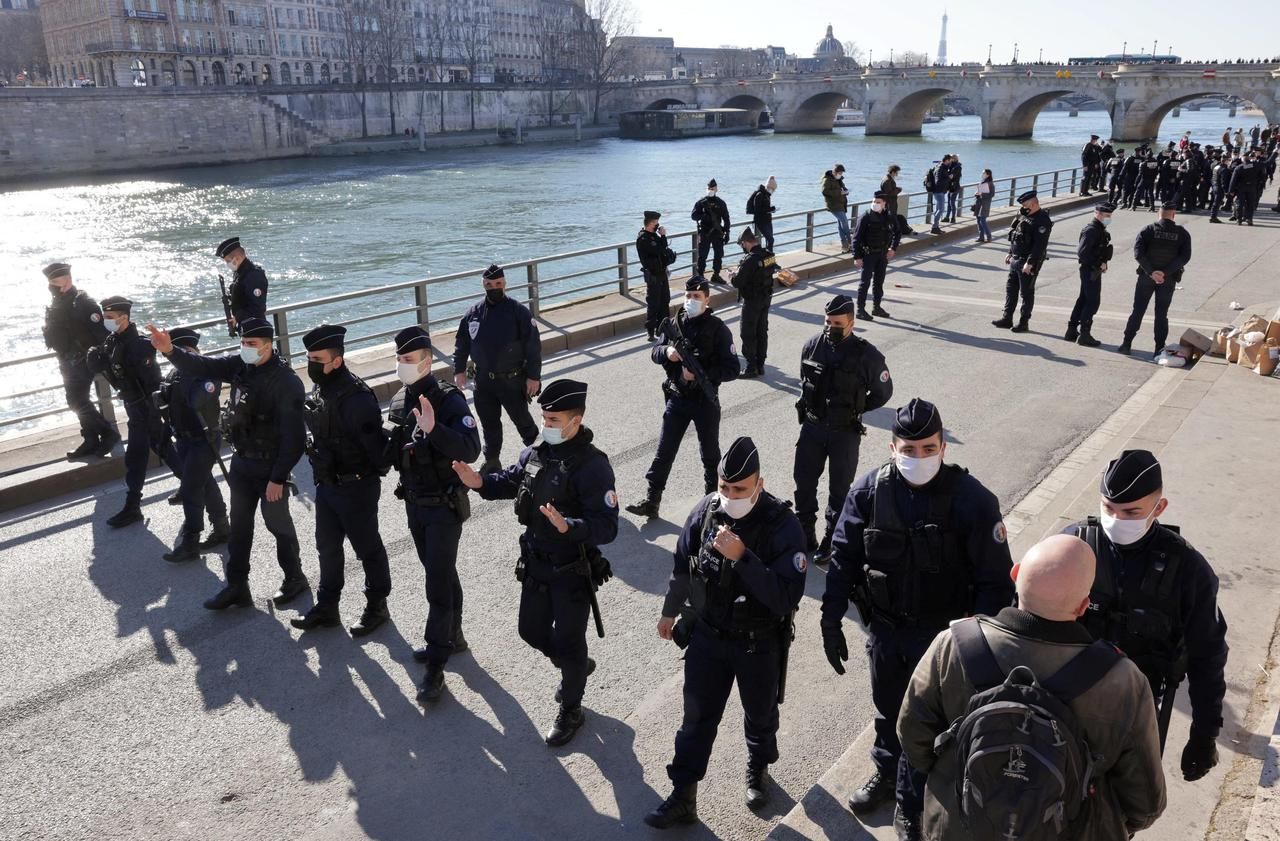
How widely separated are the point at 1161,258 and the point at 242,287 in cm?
1038

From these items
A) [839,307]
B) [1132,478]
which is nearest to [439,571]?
[839,307]

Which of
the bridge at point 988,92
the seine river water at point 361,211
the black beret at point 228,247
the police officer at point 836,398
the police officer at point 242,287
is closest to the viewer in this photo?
the police officer at point 836,398

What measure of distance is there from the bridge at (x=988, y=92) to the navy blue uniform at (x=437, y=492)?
244 ft

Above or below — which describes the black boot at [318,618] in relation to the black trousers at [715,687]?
below

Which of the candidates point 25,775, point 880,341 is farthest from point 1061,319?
point 25,775

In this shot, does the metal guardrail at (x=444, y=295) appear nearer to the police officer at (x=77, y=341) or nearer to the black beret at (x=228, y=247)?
the police officer at (x=77, y=341)

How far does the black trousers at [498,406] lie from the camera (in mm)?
8109

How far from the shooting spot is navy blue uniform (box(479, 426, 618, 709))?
181 inches

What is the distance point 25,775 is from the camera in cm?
472

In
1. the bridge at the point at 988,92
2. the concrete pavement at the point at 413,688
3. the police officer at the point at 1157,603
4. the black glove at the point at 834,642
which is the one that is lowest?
the concrete pavement at the point at 413,688

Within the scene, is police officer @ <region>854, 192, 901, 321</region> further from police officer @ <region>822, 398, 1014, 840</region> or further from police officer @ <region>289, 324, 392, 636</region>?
police officer @ <region>822, 398, 1014, 840</region>

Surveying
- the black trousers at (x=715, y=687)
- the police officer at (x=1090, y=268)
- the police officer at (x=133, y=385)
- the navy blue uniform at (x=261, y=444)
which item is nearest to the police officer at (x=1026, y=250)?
the police officer at (x=1090, y=268)

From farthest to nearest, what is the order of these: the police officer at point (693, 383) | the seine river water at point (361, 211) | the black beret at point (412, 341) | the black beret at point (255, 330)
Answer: the seine river water at point (361, 211)
the police officer at point (693, 383)
the black beret at point (255, 330)
the black beret at point (412, 341)

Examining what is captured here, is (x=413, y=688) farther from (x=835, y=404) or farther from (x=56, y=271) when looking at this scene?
(x=56, y=271)
